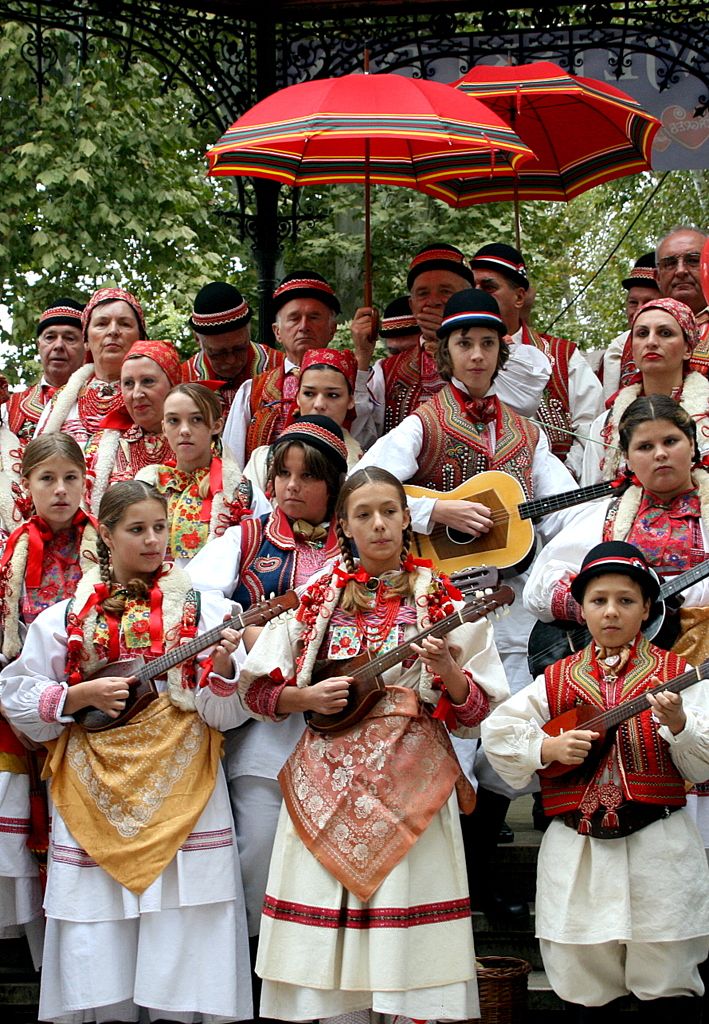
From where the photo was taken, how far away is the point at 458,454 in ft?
19.8

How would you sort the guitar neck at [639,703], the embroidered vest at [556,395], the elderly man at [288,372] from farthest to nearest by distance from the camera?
the embroidered vest at [556,395]
the elderly man at [288,372]
the guitar neck at [639,703]

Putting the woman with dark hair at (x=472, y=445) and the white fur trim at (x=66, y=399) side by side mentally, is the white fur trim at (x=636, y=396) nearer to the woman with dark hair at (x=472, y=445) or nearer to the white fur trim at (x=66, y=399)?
the woman with dark hair at (x=472, y=445)

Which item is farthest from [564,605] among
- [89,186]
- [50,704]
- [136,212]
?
[136,212]

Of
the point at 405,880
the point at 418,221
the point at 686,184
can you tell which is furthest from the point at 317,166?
the point at 686,184

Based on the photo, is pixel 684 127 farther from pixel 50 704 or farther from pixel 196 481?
pixel 50 704

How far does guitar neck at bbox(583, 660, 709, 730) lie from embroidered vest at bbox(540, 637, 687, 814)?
2.2 inches

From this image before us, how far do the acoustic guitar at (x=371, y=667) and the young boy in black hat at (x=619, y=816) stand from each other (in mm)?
345

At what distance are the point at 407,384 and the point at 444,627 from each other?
2629 mm

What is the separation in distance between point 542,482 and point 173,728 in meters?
1.94

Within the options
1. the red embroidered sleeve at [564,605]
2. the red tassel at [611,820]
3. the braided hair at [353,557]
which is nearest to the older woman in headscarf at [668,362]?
the red embroidered sleeve at [564,605]

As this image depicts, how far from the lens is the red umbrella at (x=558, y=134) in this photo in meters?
7.24

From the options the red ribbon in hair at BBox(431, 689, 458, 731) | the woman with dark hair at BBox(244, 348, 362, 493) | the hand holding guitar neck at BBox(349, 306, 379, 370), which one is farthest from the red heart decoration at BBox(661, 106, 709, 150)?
the red ribbon in hair at BBox(431, 689, 458, 731)

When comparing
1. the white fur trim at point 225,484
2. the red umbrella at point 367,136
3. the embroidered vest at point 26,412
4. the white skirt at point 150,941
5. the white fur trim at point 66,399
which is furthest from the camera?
the embroidered vest at point 26,412

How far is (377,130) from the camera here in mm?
6059
